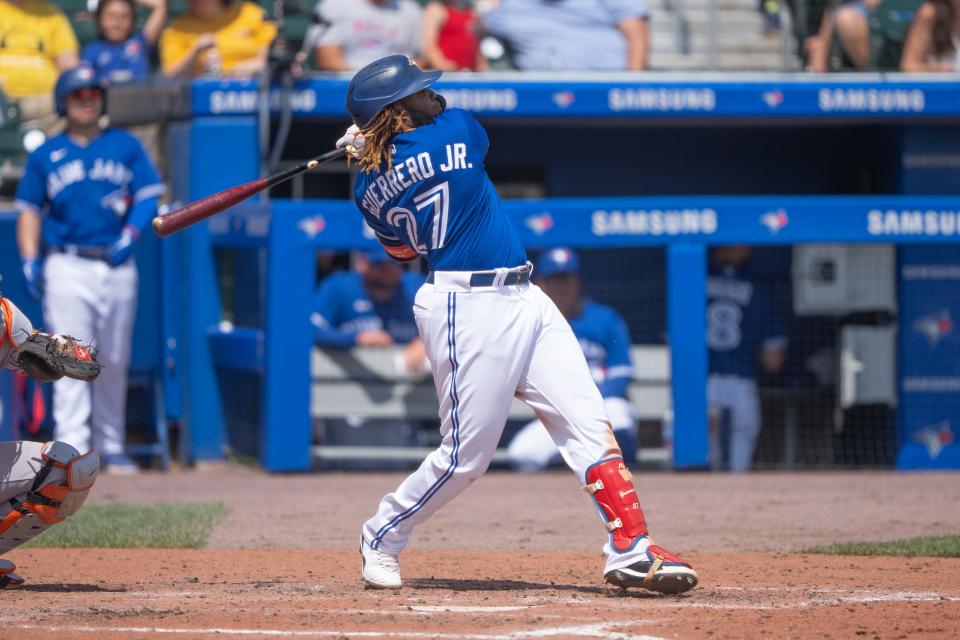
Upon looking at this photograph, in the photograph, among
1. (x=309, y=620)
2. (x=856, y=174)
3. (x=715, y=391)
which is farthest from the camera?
(x=856, y=174)

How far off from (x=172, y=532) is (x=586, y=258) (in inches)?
161

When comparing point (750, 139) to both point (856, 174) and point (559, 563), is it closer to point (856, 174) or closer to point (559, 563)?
point (856, 174)

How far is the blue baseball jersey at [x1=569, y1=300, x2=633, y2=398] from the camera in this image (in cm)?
860

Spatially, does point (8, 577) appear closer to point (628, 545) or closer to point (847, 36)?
point (628, 545)

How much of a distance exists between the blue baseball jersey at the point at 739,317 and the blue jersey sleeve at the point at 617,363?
0.75 metres

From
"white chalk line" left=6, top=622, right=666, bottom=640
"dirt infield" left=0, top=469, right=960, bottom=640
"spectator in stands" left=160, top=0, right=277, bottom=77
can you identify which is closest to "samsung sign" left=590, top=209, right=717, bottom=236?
"dirt infield" left=0, top=469, right=960, bottom=640

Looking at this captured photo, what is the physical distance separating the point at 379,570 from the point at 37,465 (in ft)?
3.88

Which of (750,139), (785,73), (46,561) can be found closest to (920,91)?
(785,73)

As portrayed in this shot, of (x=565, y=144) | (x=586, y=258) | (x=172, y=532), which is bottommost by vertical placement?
(x=172, y=532)

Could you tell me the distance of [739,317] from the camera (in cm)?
916

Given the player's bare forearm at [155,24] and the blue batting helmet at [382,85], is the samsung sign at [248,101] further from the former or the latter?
the blue batting helmet at [382,85]

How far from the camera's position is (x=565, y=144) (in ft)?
34.4

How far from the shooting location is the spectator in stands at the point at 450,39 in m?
9.61

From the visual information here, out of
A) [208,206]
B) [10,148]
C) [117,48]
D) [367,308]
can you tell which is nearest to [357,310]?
[367,308]
